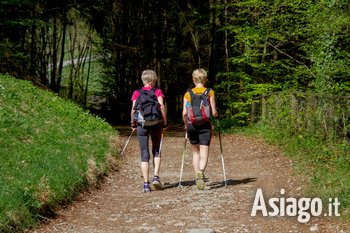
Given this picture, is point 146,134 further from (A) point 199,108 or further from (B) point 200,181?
(B) point 200,181

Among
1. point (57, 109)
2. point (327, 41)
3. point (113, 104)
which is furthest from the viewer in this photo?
point (113, 104)

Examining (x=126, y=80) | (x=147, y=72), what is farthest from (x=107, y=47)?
(x=147, y=72)

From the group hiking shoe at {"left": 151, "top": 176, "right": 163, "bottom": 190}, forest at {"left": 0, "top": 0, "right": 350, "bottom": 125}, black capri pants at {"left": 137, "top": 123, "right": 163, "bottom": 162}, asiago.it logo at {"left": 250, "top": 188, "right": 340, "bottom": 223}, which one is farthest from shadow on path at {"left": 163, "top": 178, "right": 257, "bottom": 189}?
forest at {"left": 0, "top": 0, "right": 350, "bottom": 125}

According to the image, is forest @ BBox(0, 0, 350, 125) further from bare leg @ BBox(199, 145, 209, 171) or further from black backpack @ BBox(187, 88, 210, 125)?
bare leg @ BBox(199, 145, 209, 171)

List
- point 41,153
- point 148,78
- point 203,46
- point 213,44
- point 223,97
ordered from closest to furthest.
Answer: point 148,78, point 41,153, point 213,44, point 223,97, point 203,46

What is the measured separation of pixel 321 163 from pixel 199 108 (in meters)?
2.56

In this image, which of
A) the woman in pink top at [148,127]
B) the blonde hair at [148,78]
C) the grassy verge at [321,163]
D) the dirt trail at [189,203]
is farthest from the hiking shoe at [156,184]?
the grassy verge at [321,163]

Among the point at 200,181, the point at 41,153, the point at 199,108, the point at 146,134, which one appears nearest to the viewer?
the point at 199,108

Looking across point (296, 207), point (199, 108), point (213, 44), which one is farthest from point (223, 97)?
point (296, 207)

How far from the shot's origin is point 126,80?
41.3 m

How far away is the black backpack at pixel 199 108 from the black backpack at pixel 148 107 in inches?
22.7

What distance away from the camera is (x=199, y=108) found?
9117 millimetres

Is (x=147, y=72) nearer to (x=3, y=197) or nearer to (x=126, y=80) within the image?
(x=3, y=197)

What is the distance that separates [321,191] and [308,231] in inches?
52.4
